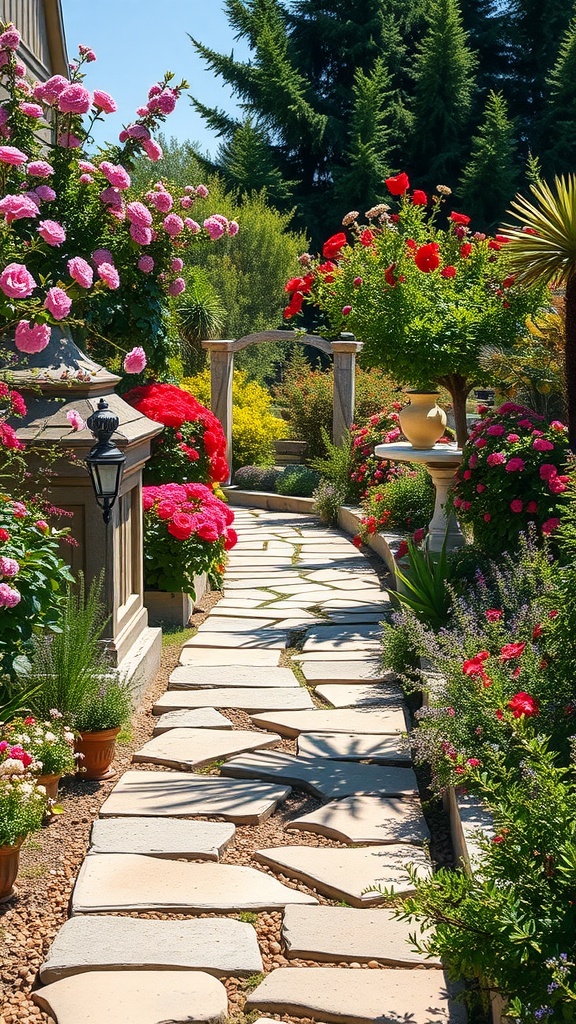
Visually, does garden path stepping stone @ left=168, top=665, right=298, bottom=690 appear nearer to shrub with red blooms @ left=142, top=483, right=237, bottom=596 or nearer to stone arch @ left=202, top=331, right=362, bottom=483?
shrub with red blooms @ left=142, top=483, right=237, bottom=596

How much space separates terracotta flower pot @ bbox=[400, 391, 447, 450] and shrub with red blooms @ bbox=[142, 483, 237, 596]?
1521 millimetres

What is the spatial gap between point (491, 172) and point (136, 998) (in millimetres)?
26210

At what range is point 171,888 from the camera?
323cm

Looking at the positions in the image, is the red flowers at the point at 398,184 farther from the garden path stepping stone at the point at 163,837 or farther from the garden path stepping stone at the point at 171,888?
the garden path stepping stone at the point at 171,888

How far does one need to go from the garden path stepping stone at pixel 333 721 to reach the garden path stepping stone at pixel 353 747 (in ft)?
0.20

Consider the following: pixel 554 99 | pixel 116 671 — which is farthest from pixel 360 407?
pixel 554 99

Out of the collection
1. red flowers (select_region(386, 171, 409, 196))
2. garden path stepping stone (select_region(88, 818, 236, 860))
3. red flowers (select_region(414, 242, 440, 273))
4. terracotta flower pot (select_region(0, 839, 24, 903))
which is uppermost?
red flowers (select_region(386, 171, 409, 196))

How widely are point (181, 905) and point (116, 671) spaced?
161 cm

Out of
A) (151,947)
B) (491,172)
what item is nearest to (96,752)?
(151,947)

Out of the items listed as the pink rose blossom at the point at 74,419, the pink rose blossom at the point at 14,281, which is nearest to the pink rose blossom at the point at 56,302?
the pink rose blossom at the point at 14,281

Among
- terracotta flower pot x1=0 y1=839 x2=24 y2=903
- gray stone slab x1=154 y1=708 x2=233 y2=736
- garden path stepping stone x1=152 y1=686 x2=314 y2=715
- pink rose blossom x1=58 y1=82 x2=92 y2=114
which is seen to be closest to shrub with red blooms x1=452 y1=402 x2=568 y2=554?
garden path stepping stone x1=152 y1=686 x2=314 y2=715

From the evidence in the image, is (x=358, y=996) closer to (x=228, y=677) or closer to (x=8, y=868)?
(x=8, y=868)

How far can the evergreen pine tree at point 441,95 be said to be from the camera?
1044 inches

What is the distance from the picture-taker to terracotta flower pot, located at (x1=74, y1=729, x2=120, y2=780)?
404 centimetres
